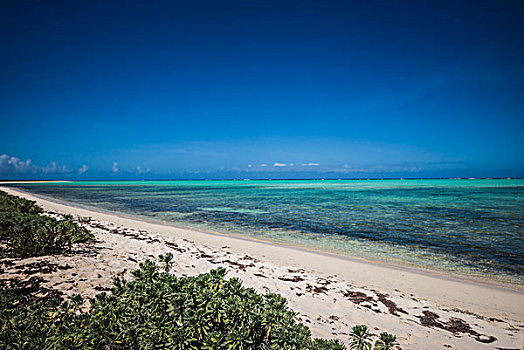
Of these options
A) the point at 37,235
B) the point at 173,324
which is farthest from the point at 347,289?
the point at 37,235

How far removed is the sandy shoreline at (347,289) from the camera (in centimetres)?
536

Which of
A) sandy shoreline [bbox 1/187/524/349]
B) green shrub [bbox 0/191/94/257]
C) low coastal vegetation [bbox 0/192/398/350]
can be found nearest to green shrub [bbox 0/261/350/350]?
low coastal vegetation [bbox 0/192/398/350]

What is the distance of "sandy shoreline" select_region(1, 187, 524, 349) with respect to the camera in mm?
5363

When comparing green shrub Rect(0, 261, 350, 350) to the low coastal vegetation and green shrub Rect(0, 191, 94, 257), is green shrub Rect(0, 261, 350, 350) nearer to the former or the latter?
the low coastal vegetation

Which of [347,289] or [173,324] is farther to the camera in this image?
[347,289]

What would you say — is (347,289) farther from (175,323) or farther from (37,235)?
(37,235)

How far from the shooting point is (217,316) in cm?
335

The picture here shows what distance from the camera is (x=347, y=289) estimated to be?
7430 mm

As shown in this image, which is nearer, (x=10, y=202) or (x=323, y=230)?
(x=10, y=202)

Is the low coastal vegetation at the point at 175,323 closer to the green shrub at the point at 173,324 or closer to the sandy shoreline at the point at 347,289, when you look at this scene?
the green shrub at the point at 173,324

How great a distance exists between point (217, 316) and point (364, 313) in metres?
4.26

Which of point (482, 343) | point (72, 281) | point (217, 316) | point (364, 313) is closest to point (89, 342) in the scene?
point (217, 316)

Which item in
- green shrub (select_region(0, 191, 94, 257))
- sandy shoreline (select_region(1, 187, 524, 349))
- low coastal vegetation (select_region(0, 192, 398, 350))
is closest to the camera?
low coastal vegetation (select_region(0, 192, 398, 350))

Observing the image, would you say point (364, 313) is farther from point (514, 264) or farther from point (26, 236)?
point (26, 236)
